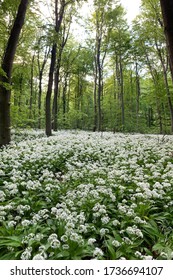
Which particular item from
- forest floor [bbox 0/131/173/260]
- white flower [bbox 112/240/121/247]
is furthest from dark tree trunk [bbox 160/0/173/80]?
white flower [bbox 112/240/121/247]

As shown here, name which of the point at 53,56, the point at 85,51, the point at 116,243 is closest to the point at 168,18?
the point at 116,243

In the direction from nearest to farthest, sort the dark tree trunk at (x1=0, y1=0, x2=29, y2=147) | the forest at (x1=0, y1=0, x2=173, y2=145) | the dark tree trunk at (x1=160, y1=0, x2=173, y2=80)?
the dark tree trunk at (x1=160, y1=0, x2=173, y2=80), the dark tree trunk at (x1=0, y1=0, x2=29, y2=147), the forest at (x1=0, y1=0, x2=173, y2=145)

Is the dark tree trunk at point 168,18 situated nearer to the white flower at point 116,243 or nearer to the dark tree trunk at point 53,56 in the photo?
the white flower at point 116,243

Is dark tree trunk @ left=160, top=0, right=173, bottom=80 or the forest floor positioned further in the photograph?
dark tree trunk @ left=160, top=0, right=173, bottom=80

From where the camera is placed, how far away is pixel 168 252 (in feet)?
8.96

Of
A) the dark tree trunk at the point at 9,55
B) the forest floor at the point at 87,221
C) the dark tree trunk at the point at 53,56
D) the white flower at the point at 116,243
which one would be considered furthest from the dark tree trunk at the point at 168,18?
the dark tree trunk at the point at 53,56

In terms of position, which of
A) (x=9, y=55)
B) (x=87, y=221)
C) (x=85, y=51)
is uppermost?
(x=85, y=51)

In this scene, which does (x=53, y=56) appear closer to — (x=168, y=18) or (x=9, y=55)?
(x=9, y=55)

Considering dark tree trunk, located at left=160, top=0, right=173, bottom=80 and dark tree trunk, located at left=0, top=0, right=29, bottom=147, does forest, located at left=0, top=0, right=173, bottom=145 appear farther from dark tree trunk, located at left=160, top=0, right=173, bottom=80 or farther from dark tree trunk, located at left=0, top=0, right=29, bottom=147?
dark tree trunk, located at left=160, top=0, right=173, bottom=80

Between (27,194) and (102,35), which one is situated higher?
(102,35)
